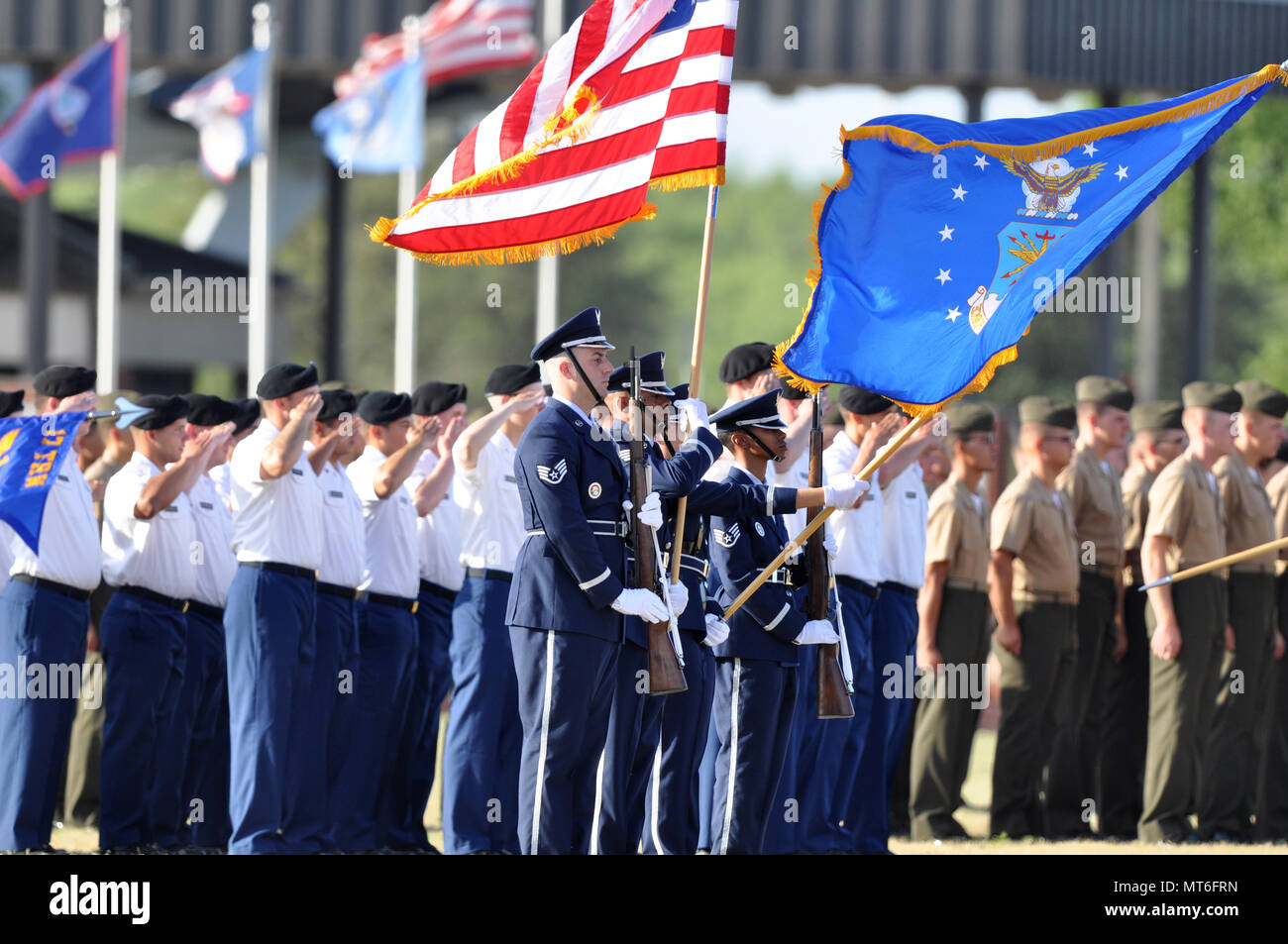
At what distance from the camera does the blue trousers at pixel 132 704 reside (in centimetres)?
912

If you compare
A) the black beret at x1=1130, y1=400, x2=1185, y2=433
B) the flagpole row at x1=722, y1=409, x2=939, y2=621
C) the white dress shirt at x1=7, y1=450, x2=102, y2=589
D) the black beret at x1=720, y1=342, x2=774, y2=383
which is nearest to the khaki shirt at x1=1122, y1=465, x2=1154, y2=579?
the black beret at x1=1130, y1=400, x2=1185, y2=433

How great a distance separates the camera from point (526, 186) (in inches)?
291

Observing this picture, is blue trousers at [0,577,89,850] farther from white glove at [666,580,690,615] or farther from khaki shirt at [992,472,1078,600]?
khaki shirt at [992,472,1078,600]

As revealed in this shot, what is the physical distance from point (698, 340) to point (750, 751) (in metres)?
1.76

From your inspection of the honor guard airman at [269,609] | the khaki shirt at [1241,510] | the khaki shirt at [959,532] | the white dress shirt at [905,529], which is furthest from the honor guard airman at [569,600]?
the khaki shirt at [1241,510]

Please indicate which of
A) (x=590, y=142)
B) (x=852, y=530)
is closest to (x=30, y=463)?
(x=590, y=142)

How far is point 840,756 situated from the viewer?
9195mm

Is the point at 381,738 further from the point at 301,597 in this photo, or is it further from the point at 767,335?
the point at 767,335

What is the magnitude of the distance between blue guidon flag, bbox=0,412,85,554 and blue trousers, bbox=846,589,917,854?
3.85m

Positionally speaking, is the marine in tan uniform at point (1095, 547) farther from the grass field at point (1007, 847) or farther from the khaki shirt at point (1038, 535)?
the grass field at point (1007, 847)

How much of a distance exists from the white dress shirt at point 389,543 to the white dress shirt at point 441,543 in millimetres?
368

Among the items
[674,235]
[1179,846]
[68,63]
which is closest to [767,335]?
[674,235]

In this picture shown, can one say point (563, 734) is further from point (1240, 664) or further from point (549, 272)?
point (549, 272)
